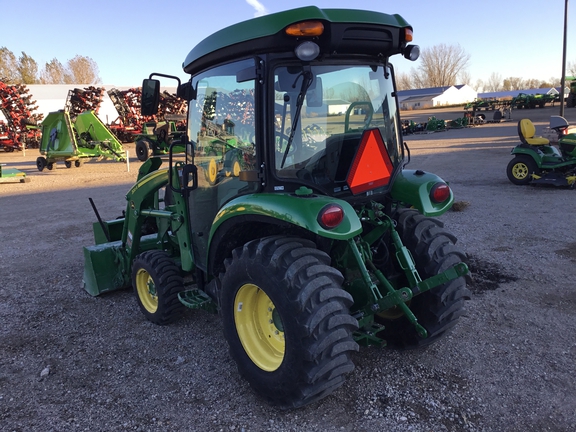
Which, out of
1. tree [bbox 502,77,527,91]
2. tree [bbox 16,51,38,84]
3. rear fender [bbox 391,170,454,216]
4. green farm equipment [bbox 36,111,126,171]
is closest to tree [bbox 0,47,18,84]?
tree [bbox 16,51,38,84]

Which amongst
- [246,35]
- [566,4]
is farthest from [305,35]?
[566,4]

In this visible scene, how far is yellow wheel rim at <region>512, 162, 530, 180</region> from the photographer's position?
10062mm

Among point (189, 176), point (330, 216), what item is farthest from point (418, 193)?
point (189, 176)

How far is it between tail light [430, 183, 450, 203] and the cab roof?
1.02 m

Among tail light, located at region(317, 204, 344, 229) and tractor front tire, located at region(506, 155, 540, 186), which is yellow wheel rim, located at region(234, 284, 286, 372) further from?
tractor front tire, located at region(506, 155, 540, 186)

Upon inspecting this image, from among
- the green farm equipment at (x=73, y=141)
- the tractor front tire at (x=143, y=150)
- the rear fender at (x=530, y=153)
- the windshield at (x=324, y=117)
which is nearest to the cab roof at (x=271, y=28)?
the windshield at (x=324, y=117)

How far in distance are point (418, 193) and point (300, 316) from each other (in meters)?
1.34

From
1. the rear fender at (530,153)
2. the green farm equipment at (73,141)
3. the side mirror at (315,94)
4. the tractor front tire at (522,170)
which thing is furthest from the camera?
the green farm equipment at (73,141)

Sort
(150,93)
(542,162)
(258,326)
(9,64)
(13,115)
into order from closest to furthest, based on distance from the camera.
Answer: (258,326) → (150,93) → (542,162) → (13,115) → (9,64)

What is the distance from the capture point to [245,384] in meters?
3.17

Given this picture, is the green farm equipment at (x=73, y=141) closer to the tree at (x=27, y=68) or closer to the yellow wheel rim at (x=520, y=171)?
the yellow wheel rim at (x=520, y=171)

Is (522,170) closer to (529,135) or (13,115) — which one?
(529,135)

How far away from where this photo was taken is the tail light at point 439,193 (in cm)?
329

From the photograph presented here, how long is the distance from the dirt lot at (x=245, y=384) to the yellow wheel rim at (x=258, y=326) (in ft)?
0.99
